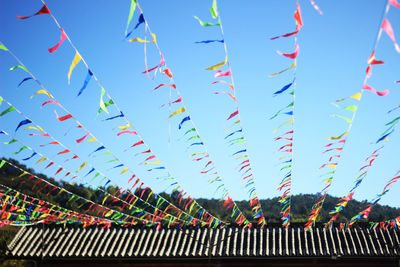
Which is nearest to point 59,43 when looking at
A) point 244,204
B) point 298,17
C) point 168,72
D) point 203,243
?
point 168,72

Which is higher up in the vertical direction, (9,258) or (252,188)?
(252,188)

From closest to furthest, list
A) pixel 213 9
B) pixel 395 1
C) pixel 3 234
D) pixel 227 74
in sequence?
pixel 395 1 → pixel 213 9 → pixel 227 74 → pixel 3 234

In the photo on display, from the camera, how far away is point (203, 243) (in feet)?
42.1

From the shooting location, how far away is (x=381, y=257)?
37.4 feet

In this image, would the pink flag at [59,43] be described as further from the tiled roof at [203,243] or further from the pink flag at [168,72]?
the tiled roof at [203,243]

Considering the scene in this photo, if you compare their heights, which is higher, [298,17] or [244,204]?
[244,204]

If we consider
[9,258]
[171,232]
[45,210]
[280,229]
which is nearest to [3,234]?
[9,258]

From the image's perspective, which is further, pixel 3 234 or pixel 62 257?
pixel 3 234

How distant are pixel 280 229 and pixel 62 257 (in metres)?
7.35

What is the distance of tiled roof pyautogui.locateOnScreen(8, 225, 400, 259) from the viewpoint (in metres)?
11.9

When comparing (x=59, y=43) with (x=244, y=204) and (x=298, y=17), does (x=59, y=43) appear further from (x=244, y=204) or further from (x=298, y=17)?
(x=244, y=204)

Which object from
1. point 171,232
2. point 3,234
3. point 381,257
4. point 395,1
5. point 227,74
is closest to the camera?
point 395,1

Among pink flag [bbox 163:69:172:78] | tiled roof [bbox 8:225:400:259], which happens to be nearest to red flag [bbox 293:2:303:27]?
pink flag [bbox 163:69:172:78]

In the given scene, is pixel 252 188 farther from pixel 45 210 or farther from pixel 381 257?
pixel 45 210
